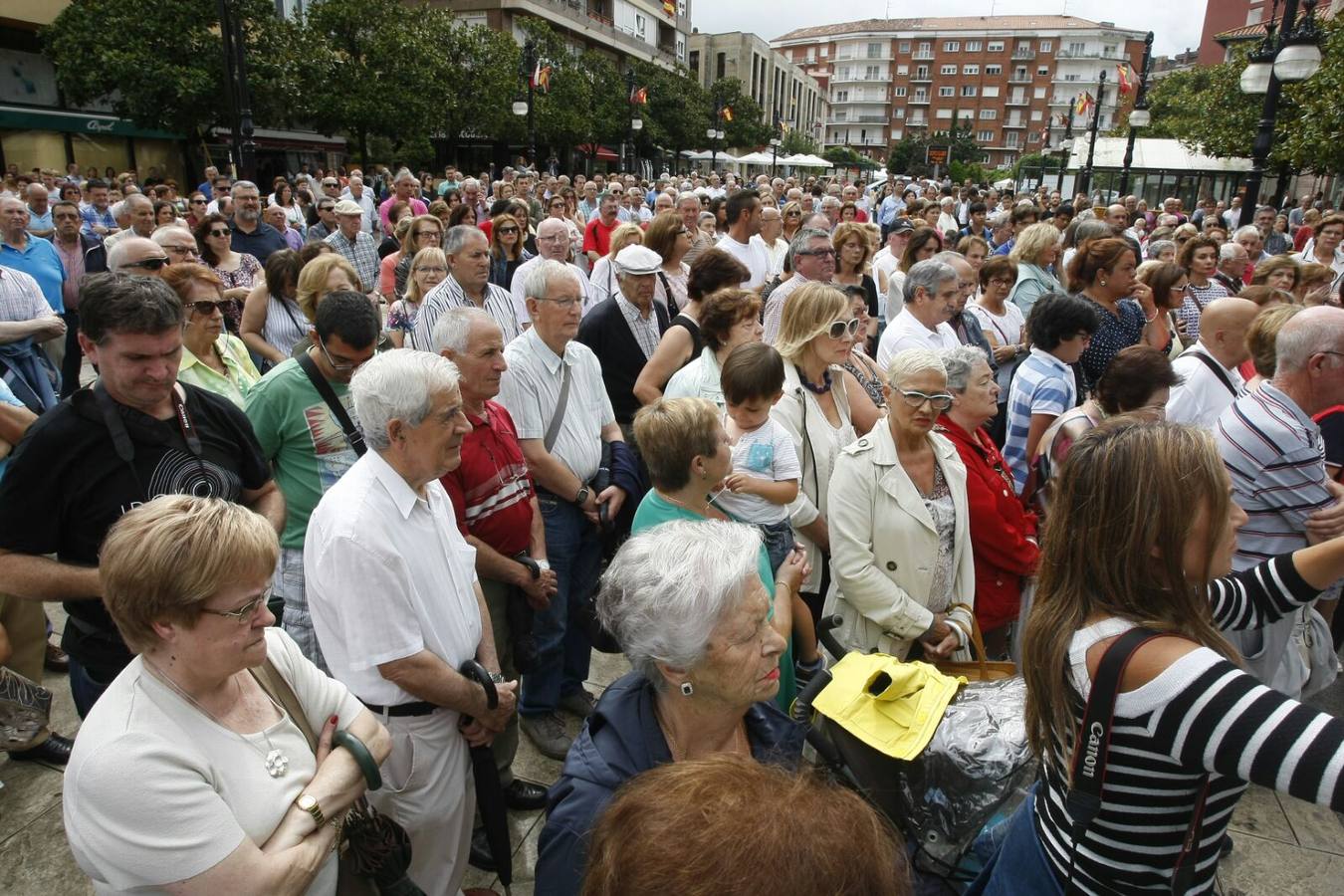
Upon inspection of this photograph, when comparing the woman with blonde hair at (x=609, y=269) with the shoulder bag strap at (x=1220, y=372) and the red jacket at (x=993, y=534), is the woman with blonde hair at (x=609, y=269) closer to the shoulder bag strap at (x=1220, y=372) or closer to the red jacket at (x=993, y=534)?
the red jacket at (x=993, y=534)

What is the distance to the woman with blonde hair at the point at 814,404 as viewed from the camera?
3520 mm

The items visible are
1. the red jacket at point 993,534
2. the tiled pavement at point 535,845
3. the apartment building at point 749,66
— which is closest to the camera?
the tiled pavement at point 535,845

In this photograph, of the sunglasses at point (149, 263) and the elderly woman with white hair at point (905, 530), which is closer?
the elderly woman with white hair at point (905, 530)

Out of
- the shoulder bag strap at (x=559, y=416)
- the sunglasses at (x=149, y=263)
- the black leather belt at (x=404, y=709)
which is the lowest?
the black leather belt at (x=404, y=709)

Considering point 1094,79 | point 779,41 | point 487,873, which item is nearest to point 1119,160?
point 487,873

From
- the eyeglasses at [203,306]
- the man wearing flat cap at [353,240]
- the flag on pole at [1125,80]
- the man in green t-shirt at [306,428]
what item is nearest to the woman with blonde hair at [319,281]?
the eyeglasses at [203,306]

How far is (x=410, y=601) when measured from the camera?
224 centimetres

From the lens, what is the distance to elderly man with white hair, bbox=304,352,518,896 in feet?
7.12

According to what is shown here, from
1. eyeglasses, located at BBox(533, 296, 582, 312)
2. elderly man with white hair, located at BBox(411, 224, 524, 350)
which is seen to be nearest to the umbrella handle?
eyeglasses, located at BBox(533, 296, 582, 312)

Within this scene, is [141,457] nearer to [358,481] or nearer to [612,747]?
[358,481]

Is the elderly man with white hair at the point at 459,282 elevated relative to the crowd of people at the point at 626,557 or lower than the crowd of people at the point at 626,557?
elevated

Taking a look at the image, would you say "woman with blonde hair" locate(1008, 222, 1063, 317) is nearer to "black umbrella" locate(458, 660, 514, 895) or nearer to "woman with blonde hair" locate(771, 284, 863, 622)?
"woman with blonde hair" locate(771, 284, 863, 622)

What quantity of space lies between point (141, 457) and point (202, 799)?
1239 mm

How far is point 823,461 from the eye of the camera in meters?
3.60
